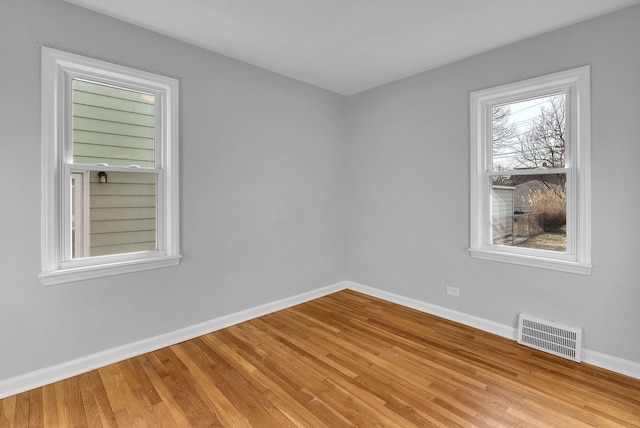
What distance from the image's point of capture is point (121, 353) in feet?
8.27

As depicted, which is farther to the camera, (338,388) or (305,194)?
(305,194)

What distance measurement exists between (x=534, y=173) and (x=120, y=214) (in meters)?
3.68

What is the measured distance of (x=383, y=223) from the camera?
157 inches

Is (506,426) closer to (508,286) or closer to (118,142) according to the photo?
(508,286)

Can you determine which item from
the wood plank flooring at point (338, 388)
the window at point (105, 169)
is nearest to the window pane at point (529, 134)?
the wood plank flooring at point (338, 388)

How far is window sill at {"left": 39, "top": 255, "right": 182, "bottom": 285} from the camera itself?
2.24 meters

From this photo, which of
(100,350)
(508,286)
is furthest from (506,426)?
(100,350)

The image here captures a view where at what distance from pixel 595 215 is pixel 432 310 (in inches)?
69.2

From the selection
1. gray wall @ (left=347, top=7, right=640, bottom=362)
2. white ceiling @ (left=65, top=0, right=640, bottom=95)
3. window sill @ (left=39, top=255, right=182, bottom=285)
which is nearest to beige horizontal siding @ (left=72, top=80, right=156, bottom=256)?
window sill @ (left=39, top=255, right=182, bottom=285)

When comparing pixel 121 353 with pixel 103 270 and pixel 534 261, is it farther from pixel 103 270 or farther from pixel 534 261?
pixel 534 261

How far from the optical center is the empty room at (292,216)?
2.10 meters

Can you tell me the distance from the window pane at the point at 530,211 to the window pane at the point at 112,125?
3.35 meters

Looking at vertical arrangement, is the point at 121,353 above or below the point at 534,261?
below

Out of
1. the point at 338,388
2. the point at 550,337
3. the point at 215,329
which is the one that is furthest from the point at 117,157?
the point at 550,337
